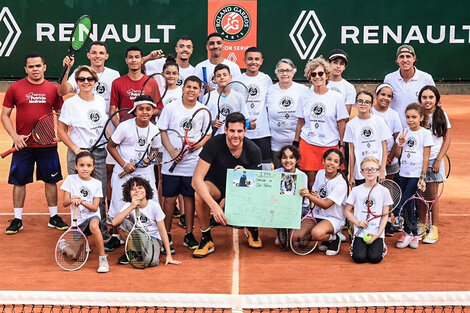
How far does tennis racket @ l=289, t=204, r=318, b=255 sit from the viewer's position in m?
8.12

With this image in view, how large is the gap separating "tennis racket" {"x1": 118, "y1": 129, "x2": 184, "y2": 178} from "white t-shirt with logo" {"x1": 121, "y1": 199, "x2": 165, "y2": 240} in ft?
1.44

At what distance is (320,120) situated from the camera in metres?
8.59

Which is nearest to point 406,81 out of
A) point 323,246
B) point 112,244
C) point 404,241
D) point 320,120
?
point 320,120

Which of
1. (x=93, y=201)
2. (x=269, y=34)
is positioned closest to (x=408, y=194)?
(x=93, y=201)

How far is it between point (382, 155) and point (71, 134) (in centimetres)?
328

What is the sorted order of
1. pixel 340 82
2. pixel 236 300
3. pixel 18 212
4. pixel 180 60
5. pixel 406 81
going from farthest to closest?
pixel 180 60 → pixel 340 82 → pixel 406 81 → pixel 18 212 → pixel 236 300

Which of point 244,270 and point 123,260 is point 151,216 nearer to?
point 123,260

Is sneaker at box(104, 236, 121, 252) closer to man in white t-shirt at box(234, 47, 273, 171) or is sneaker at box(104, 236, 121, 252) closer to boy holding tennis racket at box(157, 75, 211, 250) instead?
boy holding tennis racket at box(157, 75, 211, 250)

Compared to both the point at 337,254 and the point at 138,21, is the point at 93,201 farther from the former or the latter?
the point at 138,21

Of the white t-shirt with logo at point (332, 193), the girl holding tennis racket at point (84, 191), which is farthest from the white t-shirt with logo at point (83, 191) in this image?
the white t-shirt with logo at point (332, 193)

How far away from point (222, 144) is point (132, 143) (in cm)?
92

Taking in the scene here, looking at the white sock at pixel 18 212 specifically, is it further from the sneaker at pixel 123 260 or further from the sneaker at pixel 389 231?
the sneaker at pixel 389 231

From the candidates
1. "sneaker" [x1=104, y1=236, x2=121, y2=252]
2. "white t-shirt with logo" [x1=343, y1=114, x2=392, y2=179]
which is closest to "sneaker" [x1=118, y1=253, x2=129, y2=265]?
"sneaker" [x1=104, y1=236, x2=121, y2=252]

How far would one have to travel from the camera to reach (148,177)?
8.04m
